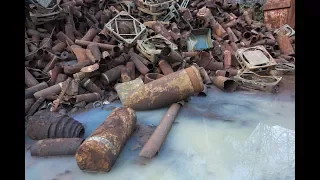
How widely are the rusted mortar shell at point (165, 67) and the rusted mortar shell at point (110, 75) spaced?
655 mm

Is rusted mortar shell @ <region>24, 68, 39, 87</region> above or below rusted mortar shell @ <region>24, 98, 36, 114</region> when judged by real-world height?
above

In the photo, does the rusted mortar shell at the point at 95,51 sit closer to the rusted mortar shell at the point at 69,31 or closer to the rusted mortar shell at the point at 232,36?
the rusted mortar shell at the point at 69,31

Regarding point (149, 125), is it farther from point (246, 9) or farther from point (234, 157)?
point (246, 9)

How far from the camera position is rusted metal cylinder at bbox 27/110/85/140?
2.95m

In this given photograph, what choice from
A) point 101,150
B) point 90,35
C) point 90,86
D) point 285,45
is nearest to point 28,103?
point 90,86

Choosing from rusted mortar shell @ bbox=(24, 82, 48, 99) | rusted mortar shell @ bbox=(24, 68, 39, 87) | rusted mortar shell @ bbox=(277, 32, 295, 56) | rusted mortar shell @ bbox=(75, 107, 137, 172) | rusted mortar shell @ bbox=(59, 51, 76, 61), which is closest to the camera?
rusted mortar shell @ bbox=(75, 107, 137, 172)

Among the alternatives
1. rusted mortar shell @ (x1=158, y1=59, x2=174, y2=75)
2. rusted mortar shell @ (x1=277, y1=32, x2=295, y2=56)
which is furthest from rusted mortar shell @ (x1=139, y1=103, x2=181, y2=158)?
rusted mortar shell @ (x1=277, y1=32, x2=295, y2=56)

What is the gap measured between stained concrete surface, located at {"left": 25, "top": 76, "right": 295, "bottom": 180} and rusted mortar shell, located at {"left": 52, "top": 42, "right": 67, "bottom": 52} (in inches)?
79.6

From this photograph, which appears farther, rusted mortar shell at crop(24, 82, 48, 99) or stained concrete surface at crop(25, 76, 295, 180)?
rusted mortar shell at crop(24, 82, 48, 99)

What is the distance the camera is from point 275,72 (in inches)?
195

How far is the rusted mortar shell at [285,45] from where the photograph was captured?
6145 mm

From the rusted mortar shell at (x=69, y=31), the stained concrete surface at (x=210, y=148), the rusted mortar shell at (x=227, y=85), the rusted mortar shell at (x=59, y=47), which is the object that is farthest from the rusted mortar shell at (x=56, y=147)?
the rusted mortar shell at (x=69, y=31)

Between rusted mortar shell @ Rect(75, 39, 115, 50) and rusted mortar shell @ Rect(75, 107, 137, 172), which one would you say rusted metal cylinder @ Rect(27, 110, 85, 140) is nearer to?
rusted mortar shell @ Rect(75, 107, 137, 172)

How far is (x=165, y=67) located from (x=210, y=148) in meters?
1.99
